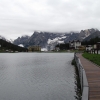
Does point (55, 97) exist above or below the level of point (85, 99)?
below

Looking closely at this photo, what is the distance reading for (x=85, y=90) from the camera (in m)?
14.5

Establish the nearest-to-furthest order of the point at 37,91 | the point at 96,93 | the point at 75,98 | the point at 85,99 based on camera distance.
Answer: the point at 85,99 → the point at 96,93 → the point at 75,98 → the point at 37,91

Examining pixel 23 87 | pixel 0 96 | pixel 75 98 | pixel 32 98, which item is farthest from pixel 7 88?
pixel 75 98

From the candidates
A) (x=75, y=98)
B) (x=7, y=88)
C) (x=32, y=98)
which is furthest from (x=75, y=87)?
(x=7, y=88)

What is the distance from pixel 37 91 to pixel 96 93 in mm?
10584

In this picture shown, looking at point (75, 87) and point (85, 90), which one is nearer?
point (85, 90)

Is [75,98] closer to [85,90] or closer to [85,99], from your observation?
[85,90]

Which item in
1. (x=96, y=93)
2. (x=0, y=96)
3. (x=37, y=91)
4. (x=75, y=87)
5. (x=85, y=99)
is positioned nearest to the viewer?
(x=85, y=99)

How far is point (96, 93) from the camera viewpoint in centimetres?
1609

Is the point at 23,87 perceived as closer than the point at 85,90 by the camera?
No

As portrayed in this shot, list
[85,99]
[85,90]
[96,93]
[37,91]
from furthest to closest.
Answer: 1. [37,91]
2. [96,93]
3. [85,90]
4. [85,99]

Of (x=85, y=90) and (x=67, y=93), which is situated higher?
(x=85, y=90)

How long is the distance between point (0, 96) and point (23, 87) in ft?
16.4

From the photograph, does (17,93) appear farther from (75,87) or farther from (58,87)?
(75,87)
